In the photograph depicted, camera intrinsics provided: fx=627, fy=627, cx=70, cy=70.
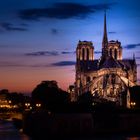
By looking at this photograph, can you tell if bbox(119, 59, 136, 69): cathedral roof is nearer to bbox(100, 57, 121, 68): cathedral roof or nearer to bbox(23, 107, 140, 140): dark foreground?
bbox(100, 57, 121, 68): cathedral roof

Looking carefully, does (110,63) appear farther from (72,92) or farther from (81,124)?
(81,124)

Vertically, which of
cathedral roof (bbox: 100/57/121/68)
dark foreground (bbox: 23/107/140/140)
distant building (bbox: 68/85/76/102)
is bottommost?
dark foreground (bbox: 23/107/140/140)

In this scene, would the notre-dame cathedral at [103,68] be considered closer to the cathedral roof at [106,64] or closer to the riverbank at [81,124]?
the cathedral roof at [106,64]

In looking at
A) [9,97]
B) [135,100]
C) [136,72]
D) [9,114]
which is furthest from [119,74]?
[9,114]

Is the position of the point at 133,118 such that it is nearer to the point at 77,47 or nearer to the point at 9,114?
the point at 9,114

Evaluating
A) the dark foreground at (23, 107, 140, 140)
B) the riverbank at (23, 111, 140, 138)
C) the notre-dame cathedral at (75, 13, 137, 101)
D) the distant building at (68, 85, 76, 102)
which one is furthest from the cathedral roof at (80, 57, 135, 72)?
the riverbank at (23, 111, 140, 138)

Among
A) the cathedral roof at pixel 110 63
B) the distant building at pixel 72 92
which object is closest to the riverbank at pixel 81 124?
the cathedral roof at pixel 110 63

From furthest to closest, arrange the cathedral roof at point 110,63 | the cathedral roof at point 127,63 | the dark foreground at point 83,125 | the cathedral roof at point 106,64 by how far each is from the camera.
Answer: the cathedral roof at point 127,63, the cathedral roof at point 106,64, the cathedral roof at point 110,63, the dark foreground at point 83,125

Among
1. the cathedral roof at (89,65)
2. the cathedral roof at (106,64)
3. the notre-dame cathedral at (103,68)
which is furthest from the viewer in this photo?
the cathedral roof at (89,65)

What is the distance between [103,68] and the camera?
5182 inches

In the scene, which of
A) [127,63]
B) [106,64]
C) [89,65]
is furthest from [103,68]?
[127,63]

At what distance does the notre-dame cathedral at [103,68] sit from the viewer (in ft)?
419

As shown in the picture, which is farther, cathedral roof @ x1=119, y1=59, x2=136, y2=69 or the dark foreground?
cathedral roof @ x1=119, y1=59, x2=136, y2=69

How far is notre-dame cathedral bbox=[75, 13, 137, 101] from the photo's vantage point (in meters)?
128
